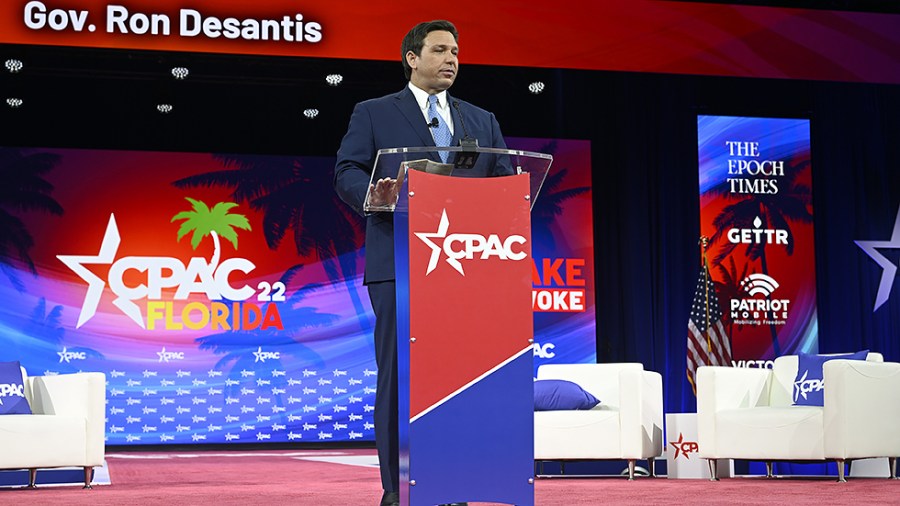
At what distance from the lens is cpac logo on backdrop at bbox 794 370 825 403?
233 inches

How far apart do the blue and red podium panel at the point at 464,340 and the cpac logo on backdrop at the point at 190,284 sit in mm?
7424

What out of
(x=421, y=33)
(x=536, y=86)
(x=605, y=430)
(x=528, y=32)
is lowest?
(x=605, y=430)

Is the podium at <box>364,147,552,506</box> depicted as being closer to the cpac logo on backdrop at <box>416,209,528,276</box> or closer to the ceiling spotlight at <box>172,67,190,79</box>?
the cpac logo on backdrop at <box>416,209,528,276</box>

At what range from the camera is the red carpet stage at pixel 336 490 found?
4008 millimetres

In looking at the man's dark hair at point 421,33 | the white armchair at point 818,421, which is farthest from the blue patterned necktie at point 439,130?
the white armchair at point 818,421

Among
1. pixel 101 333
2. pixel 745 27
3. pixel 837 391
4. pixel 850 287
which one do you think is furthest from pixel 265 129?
pixel 837 391

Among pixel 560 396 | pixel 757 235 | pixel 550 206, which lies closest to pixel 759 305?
pixel 757 235

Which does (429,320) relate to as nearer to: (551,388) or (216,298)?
(551,388)

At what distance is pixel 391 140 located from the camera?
278cm

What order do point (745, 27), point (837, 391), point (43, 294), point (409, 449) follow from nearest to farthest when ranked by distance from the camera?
point (409, 449) → point (837, 391) → point (745, 27) → point (43, 294)

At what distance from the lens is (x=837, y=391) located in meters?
5.48

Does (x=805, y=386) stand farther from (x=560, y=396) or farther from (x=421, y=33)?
(x=421, y=33)

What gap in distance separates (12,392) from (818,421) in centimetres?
392

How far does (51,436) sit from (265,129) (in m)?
4.85
